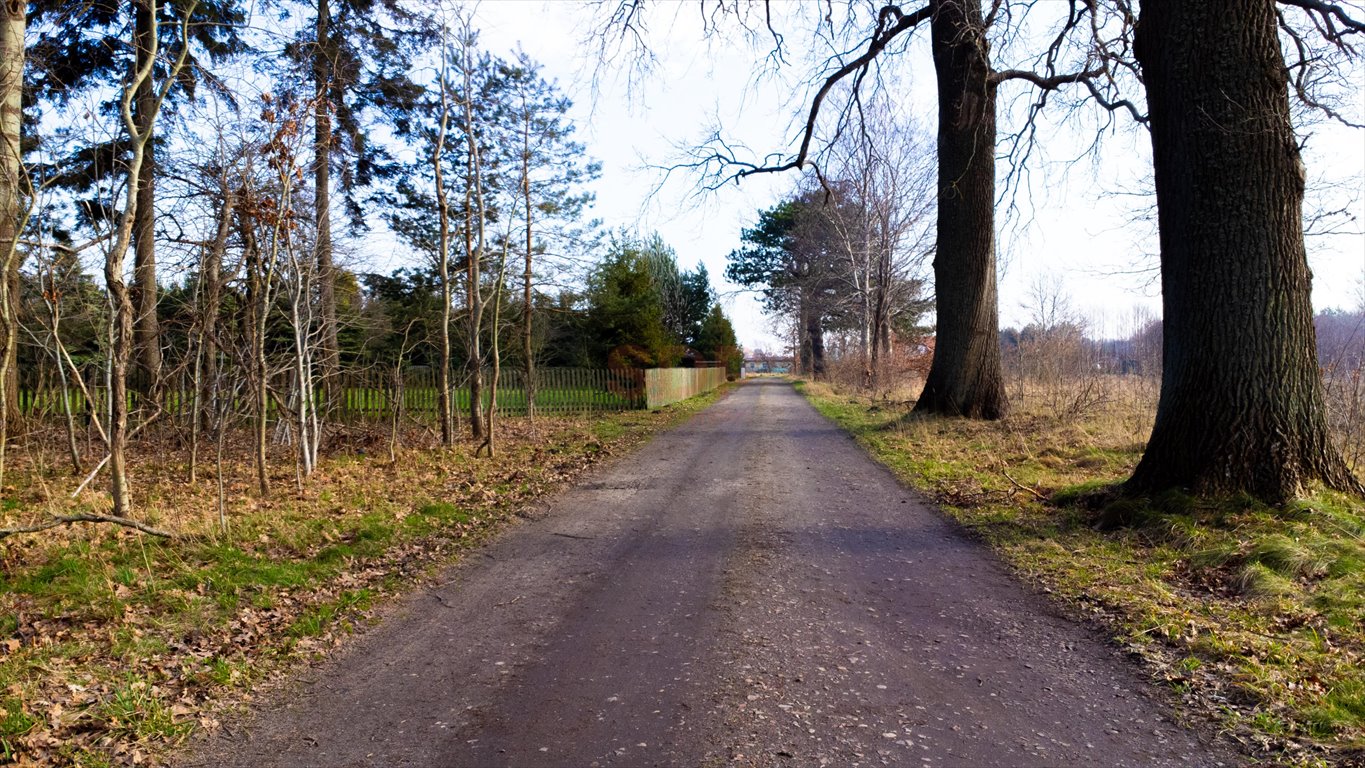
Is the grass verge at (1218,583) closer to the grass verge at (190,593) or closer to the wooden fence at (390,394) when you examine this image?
the grass verge at (190,593)

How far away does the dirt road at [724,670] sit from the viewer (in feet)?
10.3

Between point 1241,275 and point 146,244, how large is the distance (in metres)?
13.5

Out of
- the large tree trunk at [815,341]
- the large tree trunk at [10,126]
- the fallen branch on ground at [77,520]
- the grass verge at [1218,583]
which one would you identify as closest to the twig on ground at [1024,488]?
the grass verge at [1218,583]

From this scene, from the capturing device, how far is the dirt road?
10.3 feet

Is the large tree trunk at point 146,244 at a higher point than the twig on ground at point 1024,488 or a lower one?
higher

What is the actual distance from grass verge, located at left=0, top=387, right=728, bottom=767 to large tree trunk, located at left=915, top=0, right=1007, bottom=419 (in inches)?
351

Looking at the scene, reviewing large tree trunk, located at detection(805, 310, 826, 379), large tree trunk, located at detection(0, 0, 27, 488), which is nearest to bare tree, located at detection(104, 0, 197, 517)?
large tree trunk, located at detection(0, 0, 27, 488)

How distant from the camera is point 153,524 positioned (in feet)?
22.2

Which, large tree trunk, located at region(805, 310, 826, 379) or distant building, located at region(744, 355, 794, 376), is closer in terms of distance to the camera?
large tree trunk, located at region(805, 310, 826, 379)

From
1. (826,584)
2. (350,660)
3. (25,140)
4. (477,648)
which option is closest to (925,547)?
(826,584)

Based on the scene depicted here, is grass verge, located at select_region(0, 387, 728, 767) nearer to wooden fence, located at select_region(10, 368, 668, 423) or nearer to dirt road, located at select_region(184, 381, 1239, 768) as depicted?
dirt road, located at select_region(184, 381, 1239, 768)

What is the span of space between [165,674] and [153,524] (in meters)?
3.44

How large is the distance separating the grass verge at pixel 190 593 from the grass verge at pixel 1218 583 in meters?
4.61

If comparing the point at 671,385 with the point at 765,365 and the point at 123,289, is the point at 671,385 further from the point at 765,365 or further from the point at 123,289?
the point at 765,365
